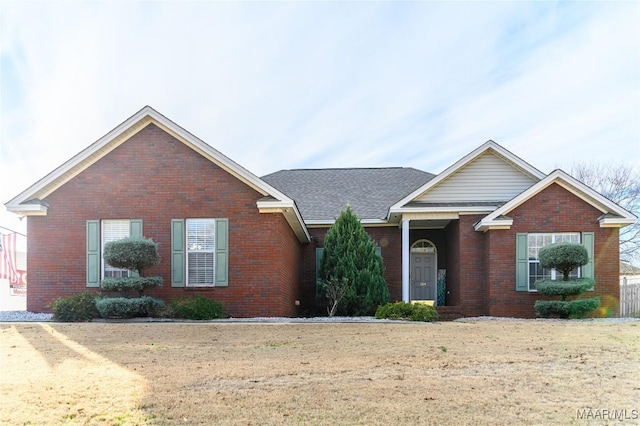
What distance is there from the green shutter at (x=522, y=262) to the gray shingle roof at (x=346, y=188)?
494 cm

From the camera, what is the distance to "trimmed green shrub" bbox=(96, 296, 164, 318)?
13172mm

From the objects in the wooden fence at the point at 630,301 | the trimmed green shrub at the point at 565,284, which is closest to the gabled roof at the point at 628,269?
the wooden fence at the point at 630,301

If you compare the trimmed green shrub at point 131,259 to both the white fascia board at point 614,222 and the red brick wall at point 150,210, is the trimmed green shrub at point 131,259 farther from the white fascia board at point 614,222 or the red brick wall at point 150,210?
the white fascia board at point 614,222

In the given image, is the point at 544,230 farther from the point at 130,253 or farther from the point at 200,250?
the point at 130,253

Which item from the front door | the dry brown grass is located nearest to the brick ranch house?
the front door

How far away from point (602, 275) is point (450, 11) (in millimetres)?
9408

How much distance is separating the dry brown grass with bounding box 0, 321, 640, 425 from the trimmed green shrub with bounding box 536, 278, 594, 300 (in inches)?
151

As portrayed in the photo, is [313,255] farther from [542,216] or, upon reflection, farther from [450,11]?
[450,11]

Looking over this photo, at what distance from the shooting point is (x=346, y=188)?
73.4 feet

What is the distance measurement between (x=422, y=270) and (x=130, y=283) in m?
11.1

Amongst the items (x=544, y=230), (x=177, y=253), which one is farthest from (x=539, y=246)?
(x=177, y=253)

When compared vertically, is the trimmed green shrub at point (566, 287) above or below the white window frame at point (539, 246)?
below

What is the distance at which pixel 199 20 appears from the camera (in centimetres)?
1149

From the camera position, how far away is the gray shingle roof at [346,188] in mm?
19938
